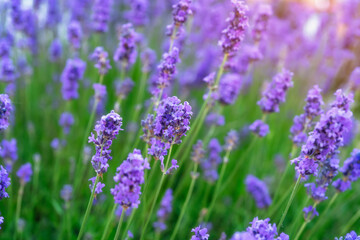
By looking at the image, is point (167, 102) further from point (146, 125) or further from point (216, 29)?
point (216, 29)

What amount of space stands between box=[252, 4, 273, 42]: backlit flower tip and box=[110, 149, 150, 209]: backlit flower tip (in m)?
1.90

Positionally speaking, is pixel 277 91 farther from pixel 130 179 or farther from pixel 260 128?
pixel 130 179

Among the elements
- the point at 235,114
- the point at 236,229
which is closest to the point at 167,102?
the point at 236,229

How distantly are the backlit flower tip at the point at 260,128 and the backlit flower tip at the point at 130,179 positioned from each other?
135 centimetres

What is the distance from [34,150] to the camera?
3.69 metres

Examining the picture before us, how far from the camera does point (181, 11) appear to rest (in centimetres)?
229

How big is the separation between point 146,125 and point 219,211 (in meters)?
Answer: 1.63

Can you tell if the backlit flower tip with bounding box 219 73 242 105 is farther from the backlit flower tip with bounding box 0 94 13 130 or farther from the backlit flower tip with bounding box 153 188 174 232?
the backlit flower tip with bounding box 0 94 13 130

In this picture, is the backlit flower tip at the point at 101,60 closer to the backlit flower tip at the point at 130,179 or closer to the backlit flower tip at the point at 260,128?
the backlit flower tip at the point at 260,128

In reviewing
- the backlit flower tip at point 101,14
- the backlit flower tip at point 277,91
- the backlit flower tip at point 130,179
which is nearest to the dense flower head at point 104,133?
→ the backlit flower tip at point 130,179

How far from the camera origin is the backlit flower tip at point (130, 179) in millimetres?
1373

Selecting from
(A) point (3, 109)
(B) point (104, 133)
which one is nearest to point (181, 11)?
(B) point (104, 133)

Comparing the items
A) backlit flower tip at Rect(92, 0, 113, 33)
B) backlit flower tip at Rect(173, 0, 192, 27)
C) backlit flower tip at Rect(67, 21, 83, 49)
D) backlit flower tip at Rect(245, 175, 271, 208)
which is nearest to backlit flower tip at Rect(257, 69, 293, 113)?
backlit flower tip at Rect(245, 175, 271, 208)

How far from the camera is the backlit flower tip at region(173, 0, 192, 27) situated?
7.40ft
